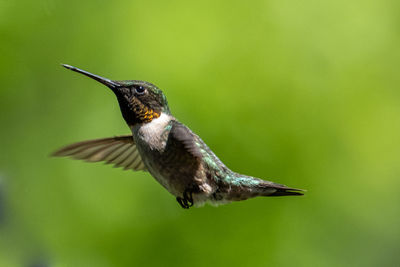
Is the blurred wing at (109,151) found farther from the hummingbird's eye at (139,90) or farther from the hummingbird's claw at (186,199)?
the hummingbird's claw at (186,199)

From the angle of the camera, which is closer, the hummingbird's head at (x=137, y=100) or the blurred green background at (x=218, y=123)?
the hummingbird's head at (x=137, y=100)

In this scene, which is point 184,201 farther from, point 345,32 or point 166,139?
point 345,32

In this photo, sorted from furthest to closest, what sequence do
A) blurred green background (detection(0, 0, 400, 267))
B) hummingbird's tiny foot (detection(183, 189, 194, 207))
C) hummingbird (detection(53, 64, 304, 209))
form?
blurred green background (detection(0, 0, 400, 267))
hummingbird's tiny foot (detection(183, 189, 194, 207))
hummingbird (detection(53, 64, 304, 209))

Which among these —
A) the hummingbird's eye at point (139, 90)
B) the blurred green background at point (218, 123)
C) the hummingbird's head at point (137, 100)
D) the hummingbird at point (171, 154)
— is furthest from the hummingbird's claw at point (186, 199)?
the blurred green background at point (218, 123)

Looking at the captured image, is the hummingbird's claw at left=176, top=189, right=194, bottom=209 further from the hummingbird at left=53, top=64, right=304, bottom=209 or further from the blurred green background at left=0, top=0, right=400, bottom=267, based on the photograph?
the blurred green background at left=0, top=0, right=400, bottom=267

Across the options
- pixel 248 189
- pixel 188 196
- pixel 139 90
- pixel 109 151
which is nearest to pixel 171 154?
pixel 188 196

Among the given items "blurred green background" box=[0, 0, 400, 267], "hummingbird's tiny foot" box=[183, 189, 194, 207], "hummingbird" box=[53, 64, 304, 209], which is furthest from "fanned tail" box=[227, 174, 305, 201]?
"blurred green background" box=[0, 0, 400, 267]
